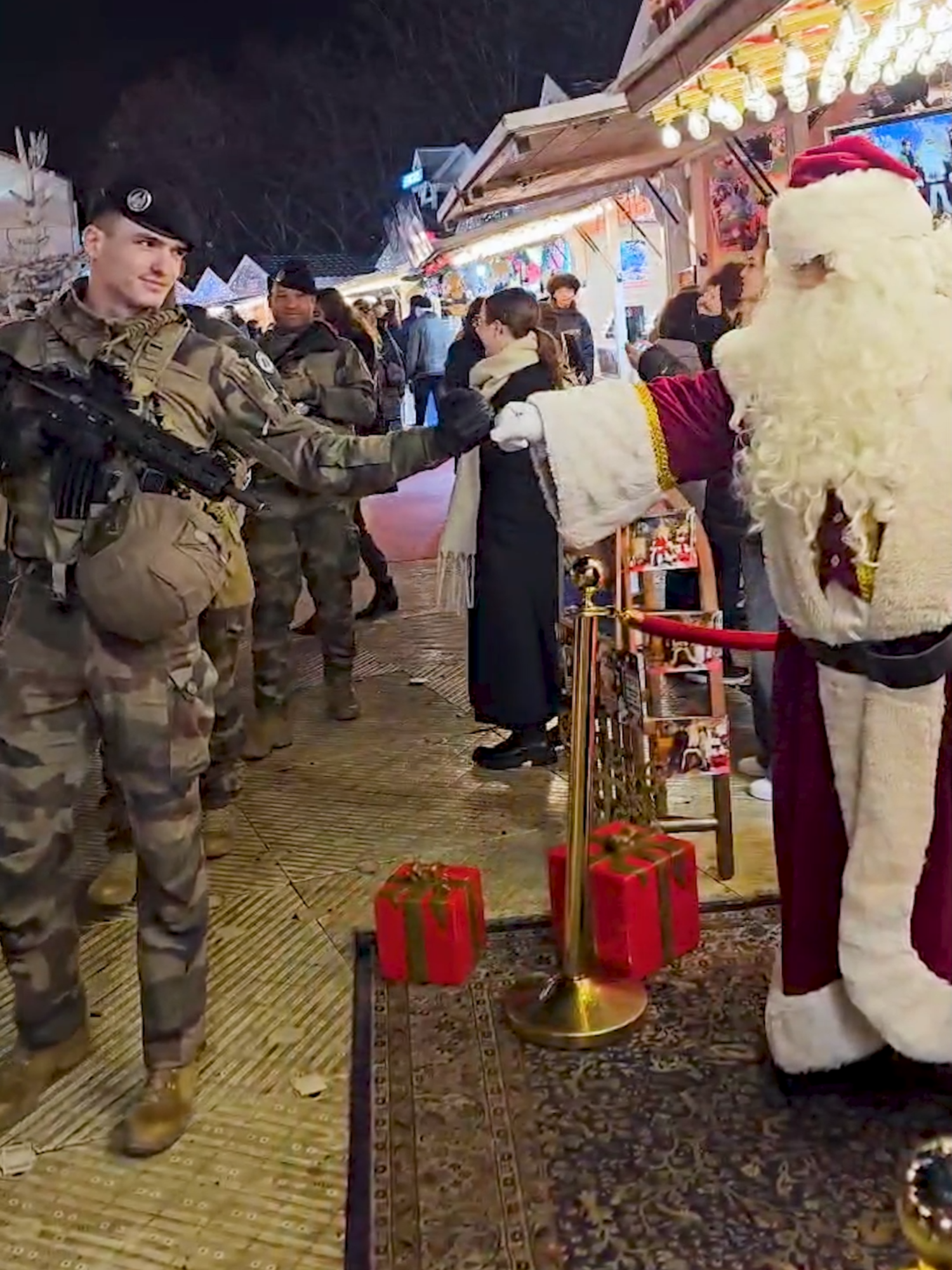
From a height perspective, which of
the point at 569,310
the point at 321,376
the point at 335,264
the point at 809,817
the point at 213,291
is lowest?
the point at 809,817

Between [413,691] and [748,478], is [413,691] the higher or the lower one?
the lower one

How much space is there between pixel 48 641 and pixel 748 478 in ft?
4.84

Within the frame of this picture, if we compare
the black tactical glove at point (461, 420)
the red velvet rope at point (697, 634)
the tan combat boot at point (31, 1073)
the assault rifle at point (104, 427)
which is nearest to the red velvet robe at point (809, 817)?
the black tactical glove at point (461, 420)

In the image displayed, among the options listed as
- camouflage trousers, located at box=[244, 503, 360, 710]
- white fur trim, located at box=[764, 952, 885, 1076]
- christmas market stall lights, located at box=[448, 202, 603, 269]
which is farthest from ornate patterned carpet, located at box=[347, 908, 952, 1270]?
christmas market stall lights, located at box=[448, 202, 603, 269]

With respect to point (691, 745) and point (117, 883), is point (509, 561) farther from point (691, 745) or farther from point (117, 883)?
point (117, 883)

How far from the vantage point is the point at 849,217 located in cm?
239

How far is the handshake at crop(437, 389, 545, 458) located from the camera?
2.64 meters

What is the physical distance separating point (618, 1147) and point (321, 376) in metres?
3.61

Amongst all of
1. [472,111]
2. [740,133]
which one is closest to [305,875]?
[740,133]

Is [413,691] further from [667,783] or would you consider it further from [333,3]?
[333,3]

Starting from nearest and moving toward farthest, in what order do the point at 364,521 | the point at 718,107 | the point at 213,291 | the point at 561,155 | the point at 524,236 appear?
1. the point at 718,107
2. the point at 364,521
3. the point at 561,155
4. the point at 524,236
5. the point at 213,291

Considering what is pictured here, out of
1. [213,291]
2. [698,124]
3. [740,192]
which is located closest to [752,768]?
[698,124]

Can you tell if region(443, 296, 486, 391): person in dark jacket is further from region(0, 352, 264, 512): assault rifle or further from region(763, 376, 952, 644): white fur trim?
region(763, 376, 952, 644): white fur trim

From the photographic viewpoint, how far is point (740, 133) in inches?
317
